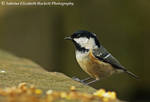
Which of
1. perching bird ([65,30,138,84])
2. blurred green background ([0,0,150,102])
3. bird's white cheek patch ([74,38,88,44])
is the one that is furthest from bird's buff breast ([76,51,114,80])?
blurred green background ([0,0,150,102])

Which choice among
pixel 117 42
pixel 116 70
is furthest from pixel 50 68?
pixel 116 70

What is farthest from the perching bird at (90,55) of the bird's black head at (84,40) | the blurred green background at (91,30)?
the blurred green background at (91,30)

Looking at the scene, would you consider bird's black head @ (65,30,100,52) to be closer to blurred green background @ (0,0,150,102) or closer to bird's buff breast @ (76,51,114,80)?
bird's buff breast @ (76,51,114,80)

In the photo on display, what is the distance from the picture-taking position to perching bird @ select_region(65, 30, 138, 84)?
427 centimetres

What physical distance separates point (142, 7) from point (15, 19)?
8.41 feet

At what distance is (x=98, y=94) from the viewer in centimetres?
282

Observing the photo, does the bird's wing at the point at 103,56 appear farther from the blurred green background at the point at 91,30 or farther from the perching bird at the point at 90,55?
the blurred green background at the point at 91,30

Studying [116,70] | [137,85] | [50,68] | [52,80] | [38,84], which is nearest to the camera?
[38,84]

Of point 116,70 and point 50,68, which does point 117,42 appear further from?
point 116,70

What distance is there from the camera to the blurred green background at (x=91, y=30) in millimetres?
6992

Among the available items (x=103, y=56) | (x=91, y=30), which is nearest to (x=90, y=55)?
(x=103, y=56)

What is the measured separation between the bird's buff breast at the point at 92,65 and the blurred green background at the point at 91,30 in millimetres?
2530

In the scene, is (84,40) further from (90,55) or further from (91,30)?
(91,30)

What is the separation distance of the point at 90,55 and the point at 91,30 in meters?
2.91
